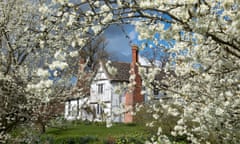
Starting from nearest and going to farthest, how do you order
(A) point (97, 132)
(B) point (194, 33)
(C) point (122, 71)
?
(B) point (194, 33)
(A) point (97, 132)
(C) point (122, 71)

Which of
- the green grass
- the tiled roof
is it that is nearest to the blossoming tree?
the green grass

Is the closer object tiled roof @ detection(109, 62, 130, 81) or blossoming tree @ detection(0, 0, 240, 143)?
blossoming tree @ detection(0, 0, 240, 143)

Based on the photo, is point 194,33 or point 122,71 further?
point 122,71

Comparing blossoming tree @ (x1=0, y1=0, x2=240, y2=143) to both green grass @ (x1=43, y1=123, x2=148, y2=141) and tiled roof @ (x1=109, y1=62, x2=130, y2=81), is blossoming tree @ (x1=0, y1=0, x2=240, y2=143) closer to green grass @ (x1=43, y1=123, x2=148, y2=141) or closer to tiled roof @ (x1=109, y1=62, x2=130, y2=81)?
green grass @ (x1=43, y1=123, x2=148, y2=141)

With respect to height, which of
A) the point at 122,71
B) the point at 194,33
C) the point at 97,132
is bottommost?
the point at 97,132

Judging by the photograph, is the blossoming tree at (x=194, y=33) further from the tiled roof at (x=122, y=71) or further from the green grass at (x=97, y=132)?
the tiled roof at (x=122, y=71)

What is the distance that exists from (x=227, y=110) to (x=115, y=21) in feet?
4.75

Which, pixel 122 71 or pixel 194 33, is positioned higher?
pixel 122 71

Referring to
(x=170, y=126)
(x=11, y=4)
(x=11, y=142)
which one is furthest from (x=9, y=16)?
(x=170, y=126)

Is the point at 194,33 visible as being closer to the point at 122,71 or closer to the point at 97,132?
the point at 97,132

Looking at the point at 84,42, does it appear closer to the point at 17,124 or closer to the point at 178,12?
the point at 178,12

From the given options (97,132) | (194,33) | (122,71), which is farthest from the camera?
(122,71)

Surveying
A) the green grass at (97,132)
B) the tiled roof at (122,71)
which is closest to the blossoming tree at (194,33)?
the green grass at (97,132)

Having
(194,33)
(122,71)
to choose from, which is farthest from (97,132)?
(194,33)
